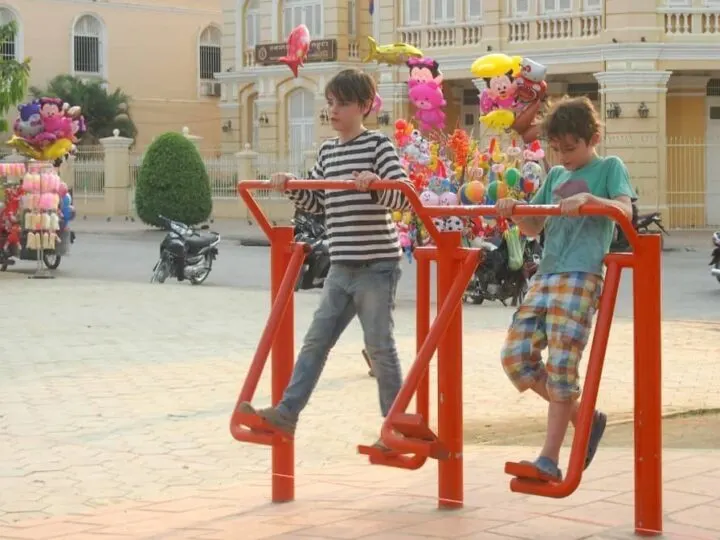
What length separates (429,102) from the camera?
58.4ft

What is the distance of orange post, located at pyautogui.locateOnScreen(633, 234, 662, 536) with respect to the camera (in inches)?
213

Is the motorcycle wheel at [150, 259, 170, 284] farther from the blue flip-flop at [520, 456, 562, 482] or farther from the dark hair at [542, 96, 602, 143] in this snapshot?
the blue flip-flop at [520, 456, 562, 482]

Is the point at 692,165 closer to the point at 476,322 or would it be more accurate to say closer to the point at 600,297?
the point at 476,322

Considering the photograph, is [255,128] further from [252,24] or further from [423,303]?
[423,303]

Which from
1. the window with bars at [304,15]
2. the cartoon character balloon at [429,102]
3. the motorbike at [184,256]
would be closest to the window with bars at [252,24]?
the window with bars at [304,15]

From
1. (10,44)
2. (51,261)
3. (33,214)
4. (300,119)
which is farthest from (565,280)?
(10,44)

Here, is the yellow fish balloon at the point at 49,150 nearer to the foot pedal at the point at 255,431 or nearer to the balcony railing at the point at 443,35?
the foot pedal at the point at 255,431

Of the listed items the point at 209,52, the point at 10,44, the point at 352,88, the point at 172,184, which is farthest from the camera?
the point at 209,52

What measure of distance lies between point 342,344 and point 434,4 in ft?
82.4

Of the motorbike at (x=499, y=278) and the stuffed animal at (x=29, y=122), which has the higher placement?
the stuffed animal at (x=29, y=122)

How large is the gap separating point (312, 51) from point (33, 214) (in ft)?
70.1

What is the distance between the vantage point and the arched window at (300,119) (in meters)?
41.8

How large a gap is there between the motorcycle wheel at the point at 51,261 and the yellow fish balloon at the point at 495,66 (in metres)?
8.00

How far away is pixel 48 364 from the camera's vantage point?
11.0m
